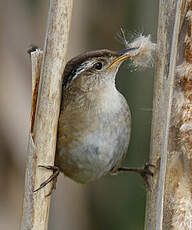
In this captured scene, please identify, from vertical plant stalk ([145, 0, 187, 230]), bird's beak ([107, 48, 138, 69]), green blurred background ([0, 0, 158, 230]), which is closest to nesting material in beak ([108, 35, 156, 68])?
bird's beak ([107, 48, 138, 69])

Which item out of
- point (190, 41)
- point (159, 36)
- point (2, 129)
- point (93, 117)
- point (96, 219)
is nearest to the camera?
point (190, 41)

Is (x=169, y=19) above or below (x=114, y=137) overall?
above

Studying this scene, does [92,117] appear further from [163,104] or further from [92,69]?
[163,104]

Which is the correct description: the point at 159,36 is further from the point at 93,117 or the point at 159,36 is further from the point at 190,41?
the point at 93,117

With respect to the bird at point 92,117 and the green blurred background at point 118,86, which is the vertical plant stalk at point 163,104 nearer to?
the bird at point 92,117

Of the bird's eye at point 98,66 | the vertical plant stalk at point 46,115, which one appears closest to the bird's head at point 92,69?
the bird's eye at point 98,66

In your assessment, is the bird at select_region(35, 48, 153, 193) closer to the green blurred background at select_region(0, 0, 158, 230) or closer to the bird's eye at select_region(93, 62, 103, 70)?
the bird's eye at select_region(93, 62, 103, 70)

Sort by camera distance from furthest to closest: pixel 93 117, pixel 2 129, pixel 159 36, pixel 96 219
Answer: pixel 96 219, pixel 2 129, pixel 93 117, pixel 159 36

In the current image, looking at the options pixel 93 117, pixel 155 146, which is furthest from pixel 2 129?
pixel 155 146

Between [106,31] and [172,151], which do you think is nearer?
[172,151]
